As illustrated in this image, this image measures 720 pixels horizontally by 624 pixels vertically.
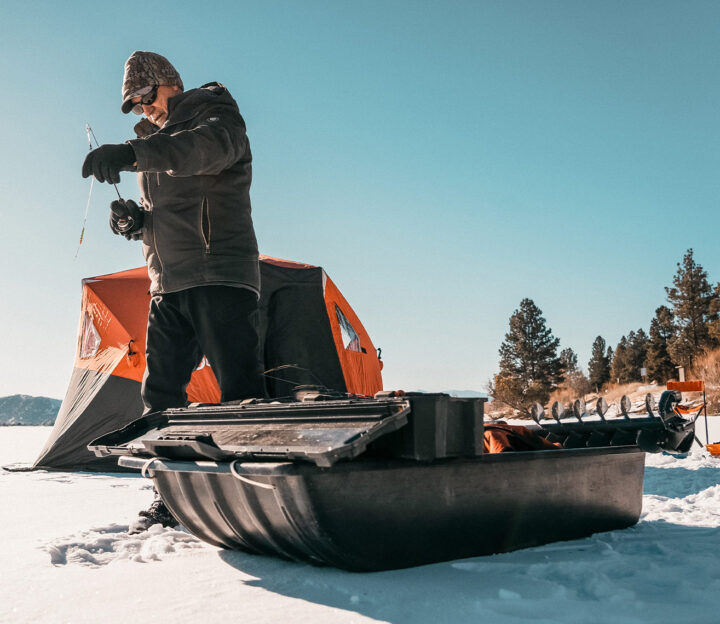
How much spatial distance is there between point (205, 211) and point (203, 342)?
0.49 m

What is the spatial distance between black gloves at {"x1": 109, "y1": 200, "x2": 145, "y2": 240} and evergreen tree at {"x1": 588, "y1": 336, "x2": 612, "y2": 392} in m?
55.2

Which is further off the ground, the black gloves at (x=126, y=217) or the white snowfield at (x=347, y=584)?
the black gloves at (x=126, y=217)

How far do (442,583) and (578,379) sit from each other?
55.7 m

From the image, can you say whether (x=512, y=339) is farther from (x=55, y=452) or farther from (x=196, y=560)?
(x=196, y=560)

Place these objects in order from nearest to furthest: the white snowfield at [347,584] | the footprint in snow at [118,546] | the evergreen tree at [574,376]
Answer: the white snowfield at [347,584] → the footprint in snow at [118,546] → the evergreen tree at [574,376]

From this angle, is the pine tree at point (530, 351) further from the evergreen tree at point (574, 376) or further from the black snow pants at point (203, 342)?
the black snow pants at point (203, 342)

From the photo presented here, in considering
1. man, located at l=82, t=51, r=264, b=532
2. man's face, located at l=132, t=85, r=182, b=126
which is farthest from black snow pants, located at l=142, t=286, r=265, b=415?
man's face, located at l=132, t=85, r=182, b=126

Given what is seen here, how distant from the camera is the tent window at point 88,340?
584 cm

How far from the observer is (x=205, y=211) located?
230cm

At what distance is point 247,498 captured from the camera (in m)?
1.55

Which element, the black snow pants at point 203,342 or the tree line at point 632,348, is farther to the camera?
the tree line at point 632,348

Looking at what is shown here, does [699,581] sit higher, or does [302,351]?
[302,351]

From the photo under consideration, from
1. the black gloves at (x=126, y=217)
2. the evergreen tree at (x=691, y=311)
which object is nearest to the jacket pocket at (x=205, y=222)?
the black gloves at (x=126, y=217)

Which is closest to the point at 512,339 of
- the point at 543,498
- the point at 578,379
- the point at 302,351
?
the point at 578,379
